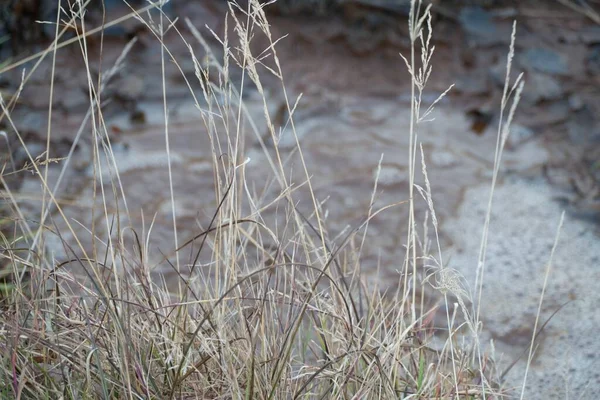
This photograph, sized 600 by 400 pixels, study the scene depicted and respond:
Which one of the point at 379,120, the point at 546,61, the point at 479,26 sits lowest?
the point at 379,120

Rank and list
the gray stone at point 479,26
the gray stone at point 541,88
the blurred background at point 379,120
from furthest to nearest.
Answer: the gray stone at point 479,26
the gray stone at point 541,88
the blurred background at point 379,120

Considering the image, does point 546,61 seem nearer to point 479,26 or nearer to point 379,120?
point 479,26

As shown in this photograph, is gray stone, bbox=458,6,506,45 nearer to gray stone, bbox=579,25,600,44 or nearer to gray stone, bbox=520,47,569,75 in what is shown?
gray stone, bbox=520,47,569,75

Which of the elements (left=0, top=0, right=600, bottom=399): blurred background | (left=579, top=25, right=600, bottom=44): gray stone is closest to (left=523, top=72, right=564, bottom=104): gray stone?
(left=0, top=0, right=600, bottom=399): blurred background

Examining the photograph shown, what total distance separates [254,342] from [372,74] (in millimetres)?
2551

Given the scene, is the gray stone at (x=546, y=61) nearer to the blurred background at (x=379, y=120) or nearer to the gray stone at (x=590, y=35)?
the blurred background at (x=379, y=120)

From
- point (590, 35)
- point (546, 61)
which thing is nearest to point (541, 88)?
point (546, 61)

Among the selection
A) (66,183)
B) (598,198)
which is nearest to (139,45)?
(66,183)

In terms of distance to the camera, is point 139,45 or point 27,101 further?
→ point 139,45

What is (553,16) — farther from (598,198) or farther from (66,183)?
(66,183)

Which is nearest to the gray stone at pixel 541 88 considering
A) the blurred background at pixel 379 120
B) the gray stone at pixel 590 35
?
the blurred background at pixel 379 120

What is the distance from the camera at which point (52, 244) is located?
2.45m

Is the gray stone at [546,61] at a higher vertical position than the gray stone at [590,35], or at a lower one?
lower

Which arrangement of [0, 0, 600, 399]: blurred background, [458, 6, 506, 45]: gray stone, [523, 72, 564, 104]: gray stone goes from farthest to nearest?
1. [458, 6, 506, 45]: gray stone
2. [523, 72, 564, 104]: gray stone
3. [0, 0, 600, 399]: blurred background
